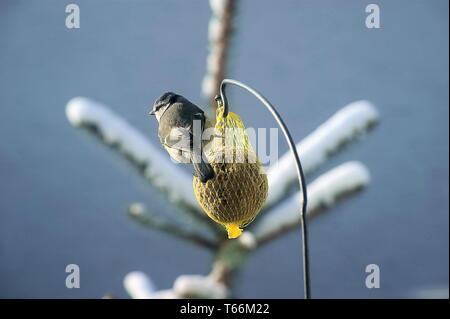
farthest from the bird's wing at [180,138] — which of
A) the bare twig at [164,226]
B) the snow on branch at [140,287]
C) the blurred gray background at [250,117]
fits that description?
the blurred gray background at [250,117]

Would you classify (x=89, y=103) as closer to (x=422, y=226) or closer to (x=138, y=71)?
(x=138, y=71)

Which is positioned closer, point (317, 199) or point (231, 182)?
point (231, 182)

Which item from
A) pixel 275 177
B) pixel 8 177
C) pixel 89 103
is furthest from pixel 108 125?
A: pixel 8 177

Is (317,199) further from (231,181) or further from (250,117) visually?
(250,117)

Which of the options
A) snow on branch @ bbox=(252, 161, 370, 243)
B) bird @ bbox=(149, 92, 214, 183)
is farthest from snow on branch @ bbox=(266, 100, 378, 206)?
bird @ bbox=(149, 92, 214, 183)

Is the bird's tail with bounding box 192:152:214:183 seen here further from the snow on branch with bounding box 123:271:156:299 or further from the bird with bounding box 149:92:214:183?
the snow on branch with bounding box 123:271:156:299

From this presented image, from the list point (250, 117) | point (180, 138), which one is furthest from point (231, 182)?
point (250, 117)
